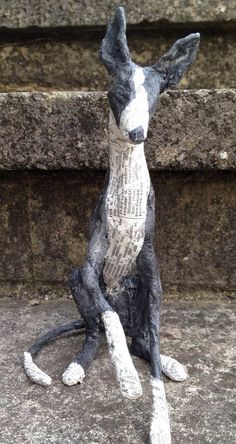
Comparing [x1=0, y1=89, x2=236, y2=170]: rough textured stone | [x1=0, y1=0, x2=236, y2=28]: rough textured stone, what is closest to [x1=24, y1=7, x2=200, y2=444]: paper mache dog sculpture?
[x1=0, y1=89, x2=236, y2=170]: rough textured stone

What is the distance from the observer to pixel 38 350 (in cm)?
143

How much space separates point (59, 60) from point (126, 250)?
0.96 meters

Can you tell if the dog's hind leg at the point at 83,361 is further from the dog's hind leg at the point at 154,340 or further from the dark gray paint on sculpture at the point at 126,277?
the dog's hind leg at the point at 154,340

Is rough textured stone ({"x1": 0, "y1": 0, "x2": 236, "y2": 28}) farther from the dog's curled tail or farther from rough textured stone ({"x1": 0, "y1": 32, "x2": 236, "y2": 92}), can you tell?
the dog's curled tail

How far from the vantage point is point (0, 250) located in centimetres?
181

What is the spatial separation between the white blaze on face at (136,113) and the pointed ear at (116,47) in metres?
0.04

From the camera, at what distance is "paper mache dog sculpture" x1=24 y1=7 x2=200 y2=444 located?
1060 millimetres

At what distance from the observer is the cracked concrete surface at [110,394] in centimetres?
112

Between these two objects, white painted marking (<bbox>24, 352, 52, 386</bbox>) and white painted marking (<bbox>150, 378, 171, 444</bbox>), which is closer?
white painted marking (<bbox>150, 378, 171, 444</bbox>)

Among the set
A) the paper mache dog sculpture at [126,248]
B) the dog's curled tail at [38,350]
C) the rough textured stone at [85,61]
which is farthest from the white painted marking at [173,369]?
the rough textured stone at [85,61]

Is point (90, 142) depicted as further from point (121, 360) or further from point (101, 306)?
point (121, 360)

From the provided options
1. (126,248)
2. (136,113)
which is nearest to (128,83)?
(136,113)

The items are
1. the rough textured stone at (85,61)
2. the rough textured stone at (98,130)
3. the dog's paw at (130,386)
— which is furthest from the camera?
the rough textured stone at (85,61)

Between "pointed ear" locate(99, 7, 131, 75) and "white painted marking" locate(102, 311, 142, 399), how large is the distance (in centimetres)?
52
